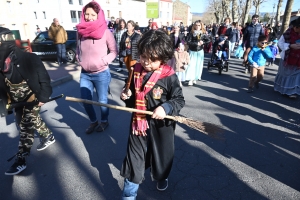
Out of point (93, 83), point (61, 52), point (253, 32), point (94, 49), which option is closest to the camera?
point (94, 49)

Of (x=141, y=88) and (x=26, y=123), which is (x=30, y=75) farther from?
(x=141, y=88)

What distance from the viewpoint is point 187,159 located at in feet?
10.5

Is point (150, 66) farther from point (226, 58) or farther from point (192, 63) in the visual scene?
point (226, 58)

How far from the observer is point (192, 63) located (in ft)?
22.7

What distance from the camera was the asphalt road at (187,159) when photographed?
8.54ft

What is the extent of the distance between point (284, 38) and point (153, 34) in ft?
16.5

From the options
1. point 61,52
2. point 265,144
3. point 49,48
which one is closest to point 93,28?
point 265,144

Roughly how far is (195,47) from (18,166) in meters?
5.63

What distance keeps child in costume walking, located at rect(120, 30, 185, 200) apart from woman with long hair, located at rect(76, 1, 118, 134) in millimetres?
1512

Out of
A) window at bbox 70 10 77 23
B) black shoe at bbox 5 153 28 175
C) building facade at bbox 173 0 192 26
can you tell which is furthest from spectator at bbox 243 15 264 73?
building facade at bbox 173 0 192 26

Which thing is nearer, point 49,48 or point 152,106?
point 152,106

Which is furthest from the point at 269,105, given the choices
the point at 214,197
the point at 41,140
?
the point at 41,140

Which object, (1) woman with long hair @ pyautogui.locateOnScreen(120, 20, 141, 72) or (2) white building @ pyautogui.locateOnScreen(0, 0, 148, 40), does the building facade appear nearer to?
(2) white building @ pyautogui.locateOnScreen(0, 0, 148, 40)

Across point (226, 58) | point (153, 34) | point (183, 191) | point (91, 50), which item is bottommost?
point (183, 191)
